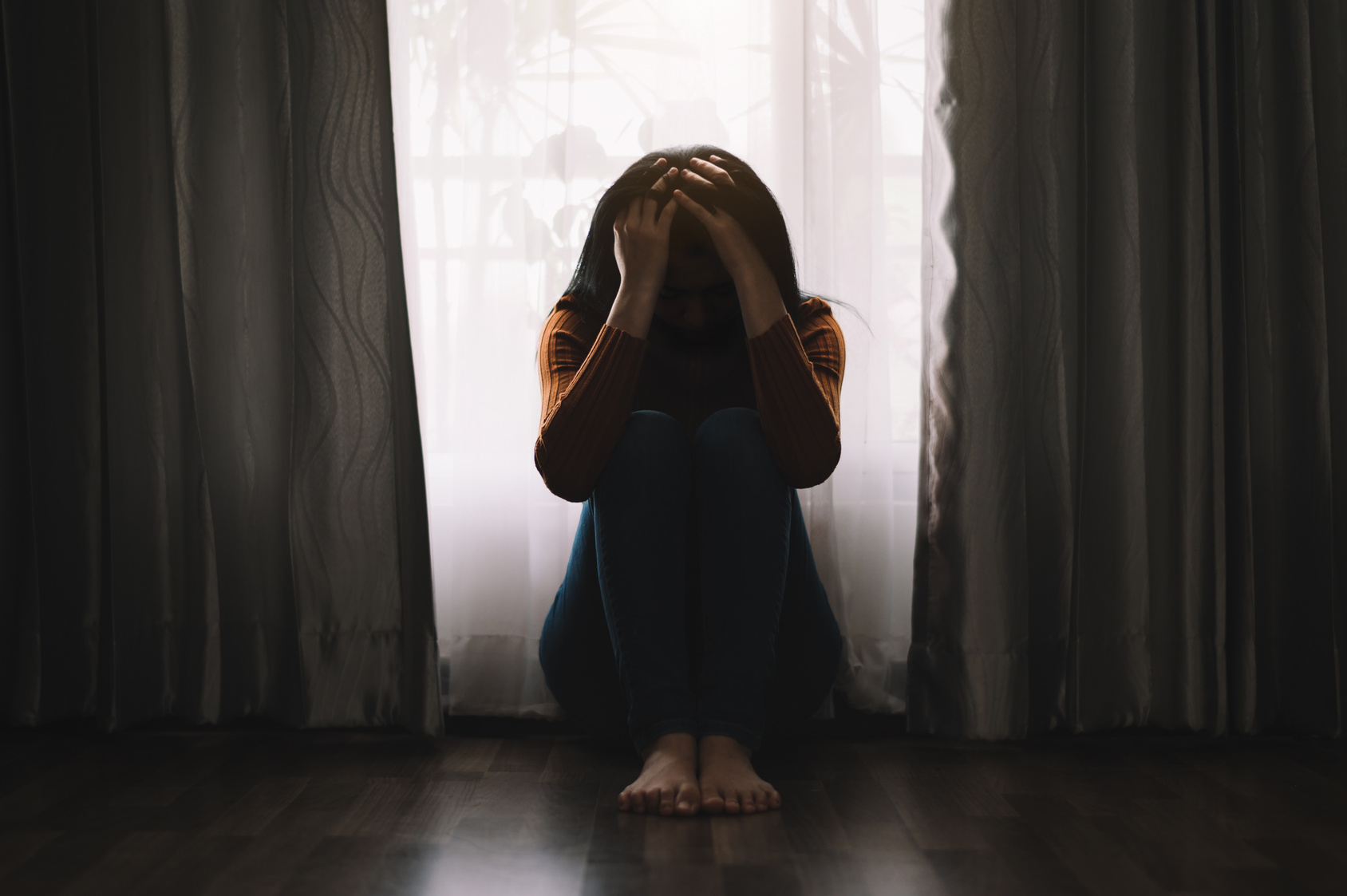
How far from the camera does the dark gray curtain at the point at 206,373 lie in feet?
4.76

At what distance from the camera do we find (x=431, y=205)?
154cm

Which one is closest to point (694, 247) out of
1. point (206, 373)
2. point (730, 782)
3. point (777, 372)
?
point (777, 372)

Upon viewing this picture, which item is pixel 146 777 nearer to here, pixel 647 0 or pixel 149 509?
pixel 149 509

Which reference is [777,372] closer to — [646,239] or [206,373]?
[646,239]

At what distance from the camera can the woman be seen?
109 centimetres

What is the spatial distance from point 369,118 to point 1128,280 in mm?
1193

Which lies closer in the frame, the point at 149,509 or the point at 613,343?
the point at 613,343

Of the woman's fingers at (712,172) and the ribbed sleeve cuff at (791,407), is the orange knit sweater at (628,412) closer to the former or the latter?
the ribbed sleeve cuff at (791,407)

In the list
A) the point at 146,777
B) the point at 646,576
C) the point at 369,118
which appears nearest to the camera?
the point at 646,576

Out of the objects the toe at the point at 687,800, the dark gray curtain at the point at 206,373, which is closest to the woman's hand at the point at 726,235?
the dark gray curtain at the point at 206,373


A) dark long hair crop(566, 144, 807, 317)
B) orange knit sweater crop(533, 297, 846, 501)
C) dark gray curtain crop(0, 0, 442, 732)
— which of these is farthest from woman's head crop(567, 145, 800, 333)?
dark gray curtain crop(0, 0, 442, 732)

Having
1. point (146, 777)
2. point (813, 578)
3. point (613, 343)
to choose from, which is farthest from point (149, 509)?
point (813, 578)

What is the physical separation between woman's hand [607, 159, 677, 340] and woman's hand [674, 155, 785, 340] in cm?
3

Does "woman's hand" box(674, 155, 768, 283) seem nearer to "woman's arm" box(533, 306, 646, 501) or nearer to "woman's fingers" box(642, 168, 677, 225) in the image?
"woman's fingers" box(642, 168, 677, 225)
